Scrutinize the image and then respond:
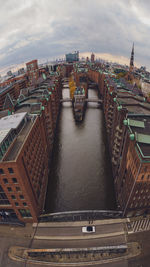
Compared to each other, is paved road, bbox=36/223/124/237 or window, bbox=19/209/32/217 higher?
window, bbox=19/209/32/217

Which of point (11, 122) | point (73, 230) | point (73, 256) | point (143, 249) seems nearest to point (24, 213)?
point (73, 230)

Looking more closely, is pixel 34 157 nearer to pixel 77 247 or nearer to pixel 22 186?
pixel 22 186

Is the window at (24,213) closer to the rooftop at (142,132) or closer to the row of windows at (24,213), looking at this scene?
the row of windows at (24,213)

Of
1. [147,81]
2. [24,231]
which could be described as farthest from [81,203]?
[147,81]

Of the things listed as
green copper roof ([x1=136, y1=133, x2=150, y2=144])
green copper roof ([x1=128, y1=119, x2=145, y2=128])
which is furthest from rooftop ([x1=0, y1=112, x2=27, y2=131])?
Result: green copper roof ([x1=128, y1=119, x2=145, y2=128])

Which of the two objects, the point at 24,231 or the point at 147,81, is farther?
the point at 147,81

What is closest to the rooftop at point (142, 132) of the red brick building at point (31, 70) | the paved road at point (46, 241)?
the paved road at point (46, 241)

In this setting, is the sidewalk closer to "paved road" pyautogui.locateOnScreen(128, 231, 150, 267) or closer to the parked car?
"paved road" pyautogui.locateOnScreen(128, 231, 150, 267)
